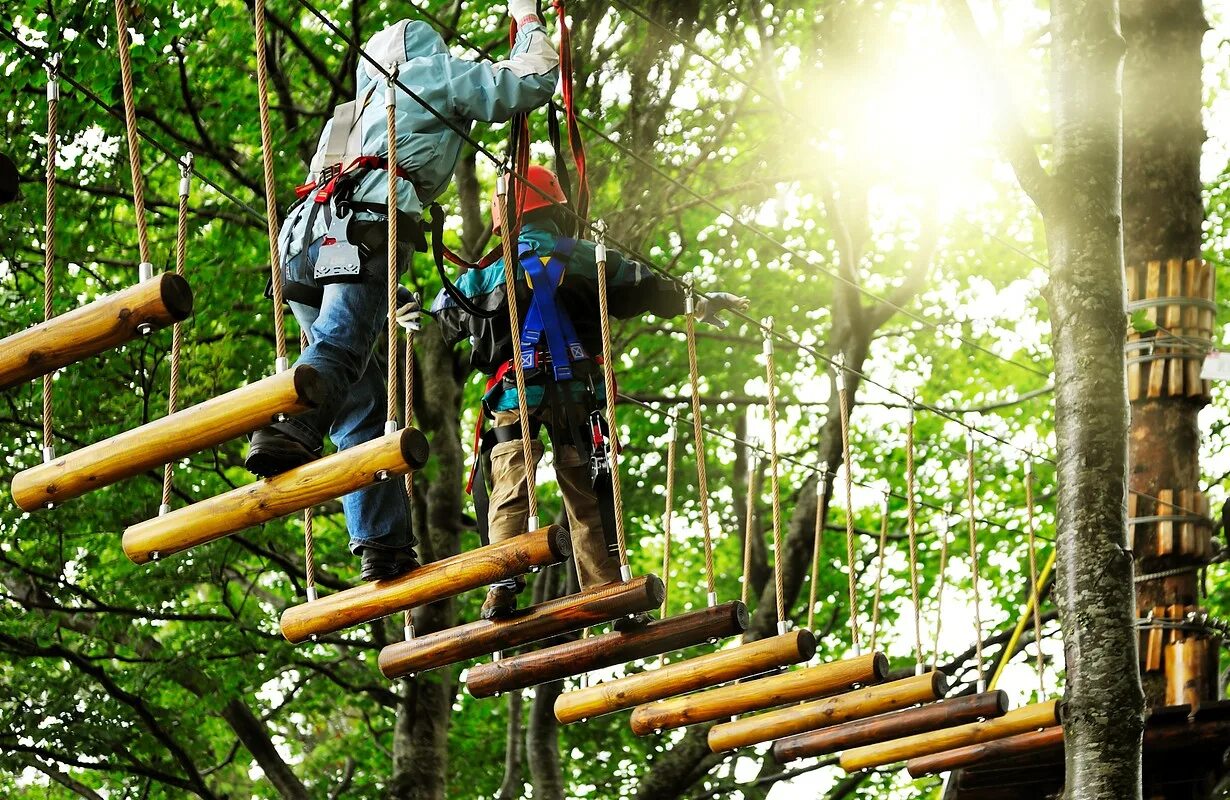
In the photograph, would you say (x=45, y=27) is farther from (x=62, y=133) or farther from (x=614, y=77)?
(x=614, y=77)

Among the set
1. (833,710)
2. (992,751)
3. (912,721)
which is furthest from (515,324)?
(992,751)

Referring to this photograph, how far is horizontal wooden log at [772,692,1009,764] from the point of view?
5988 millimetres

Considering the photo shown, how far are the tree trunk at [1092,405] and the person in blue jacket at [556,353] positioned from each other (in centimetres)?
114

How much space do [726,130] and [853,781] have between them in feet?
17.1

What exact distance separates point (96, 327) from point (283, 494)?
72cm

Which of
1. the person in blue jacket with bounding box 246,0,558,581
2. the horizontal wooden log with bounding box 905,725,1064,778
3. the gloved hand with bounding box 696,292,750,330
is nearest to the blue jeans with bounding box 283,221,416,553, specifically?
the person in blue jacket with bounding box 246,0,558,581

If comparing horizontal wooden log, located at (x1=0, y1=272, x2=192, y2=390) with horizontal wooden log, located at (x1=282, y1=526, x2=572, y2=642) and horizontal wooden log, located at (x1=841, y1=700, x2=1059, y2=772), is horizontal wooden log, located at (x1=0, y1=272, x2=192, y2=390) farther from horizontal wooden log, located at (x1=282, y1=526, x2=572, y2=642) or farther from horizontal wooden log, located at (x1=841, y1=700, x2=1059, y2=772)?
horizontal wooden log, located at (x1=841, y1=700, x2=1059, y2=772)

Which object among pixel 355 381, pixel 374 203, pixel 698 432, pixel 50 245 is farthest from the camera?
pixel 698 432

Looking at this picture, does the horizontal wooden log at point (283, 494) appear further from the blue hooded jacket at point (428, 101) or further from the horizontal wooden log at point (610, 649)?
the horizontal wooden log at point (610, 649)

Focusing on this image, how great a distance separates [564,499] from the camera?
5.23m

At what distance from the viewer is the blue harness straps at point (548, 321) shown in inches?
202

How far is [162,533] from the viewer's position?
4.25 m

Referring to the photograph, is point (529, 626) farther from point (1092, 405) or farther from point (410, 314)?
point (1092, 405)

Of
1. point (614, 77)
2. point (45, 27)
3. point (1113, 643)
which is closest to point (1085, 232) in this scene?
point (1113, 643)
